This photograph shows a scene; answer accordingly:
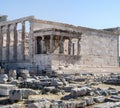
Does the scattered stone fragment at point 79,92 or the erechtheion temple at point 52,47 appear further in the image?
the erechtheion temple at point 52,47

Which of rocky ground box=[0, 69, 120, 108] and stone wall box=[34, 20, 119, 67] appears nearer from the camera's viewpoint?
rocky ground box=[0, 69, 120, 108]

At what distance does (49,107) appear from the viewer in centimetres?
880

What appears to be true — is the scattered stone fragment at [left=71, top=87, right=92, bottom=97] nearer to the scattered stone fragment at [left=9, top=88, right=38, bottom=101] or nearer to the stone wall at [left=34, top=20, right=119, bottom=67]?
the scattered stone fragment at [left=9, top=88, right=38, bottom=101]

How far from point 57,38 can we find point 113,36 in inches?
436

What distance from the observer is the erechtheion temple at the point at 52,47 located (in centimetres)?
2567

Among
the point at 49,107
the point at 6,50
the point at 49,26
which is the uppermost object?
the point at 49,26

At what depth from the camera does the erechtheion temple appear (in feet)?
84.2

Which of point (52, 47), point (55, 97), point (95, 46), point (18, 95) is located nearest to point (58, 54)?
point (52, 47)

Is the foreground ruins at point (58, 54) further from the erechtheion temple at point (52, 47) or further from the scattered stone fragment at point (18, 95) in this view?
the scattered stone fragment at point (18, 95)

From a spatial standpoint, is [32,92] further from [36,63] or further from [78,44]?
[78,44]

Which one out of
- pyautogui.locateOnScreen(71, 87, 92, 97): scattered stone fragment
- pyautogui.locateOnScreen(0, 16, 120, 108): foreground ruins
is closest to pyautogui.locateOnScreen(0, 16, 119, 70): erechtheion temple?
pyautogui.locateOnScreen(0, 16, 120, 108): foreground ruins

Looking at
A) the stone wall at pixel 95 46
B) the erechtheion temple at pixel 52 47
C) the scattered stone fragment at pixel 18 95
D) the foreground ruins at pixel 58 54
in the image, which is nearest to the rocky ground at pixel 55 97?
the scattered stone fragment at pixel 18 95

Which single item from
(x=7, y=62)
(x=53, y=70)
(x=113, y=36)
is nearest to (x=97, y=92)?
(x=53, y=70)

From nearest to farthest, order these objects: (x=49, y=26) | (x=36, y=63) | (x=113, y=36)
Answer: (x=36, y=63) < (x=49, y=26) < (x=113, y=36)
